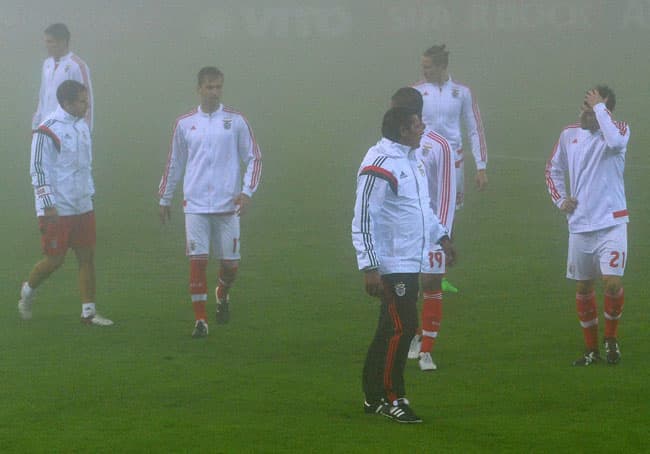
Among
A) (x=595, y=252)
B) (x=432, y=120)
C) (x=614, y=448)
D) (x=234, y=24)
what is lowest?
(x=614, y=448)

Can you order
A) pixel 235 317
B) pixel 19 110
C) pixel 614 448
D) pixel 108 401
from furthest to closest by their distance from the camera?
pixel 19 110
pixel 235 317
pixel 108 401
pixel 614 448

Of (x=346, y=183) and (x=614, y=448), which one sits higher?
(x=346, y=183)

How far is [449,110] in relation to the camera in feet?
41.8

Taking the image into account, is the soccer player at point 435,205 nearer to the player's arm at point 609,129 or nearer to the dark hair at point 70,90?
the player's arm at point 609,129

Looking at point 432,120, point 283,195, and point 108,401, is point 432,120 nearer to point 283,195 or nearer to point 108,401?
point 108,401

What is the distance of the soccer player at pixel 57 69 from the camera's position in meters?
14.5


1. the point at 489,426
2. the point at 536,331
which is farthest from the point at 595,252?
the point at 489,426

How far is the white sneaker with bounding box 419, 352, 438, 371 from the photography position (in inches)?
389

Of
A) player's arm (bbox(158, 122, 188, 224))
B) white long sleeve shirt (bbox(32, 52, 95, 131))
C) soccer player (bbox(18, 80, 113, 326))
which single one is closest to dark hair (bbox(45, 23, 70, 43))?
white long sleeve shirt (bbox(32, 52, 95, 131))

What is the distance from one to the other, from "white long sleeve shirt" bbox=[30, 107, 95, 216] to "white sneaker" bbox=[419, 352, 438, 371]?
3.38m

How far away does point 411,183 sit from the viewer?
322 inches

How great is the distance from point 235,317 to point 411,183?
4.57 m

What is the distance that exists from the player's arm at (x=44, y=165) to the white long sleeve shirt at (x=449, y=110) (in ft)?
10.3

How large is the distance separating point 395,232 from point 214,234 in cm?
384
